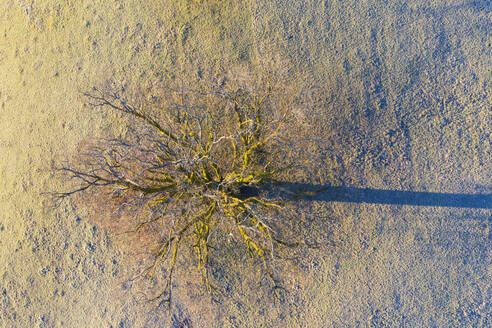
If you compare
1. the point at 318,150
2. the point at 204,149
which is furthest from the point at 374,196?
the point at 204,149

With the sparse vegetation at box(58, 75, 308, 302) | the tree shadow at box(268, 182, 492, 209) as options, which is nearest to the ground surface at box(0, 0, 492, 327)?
the tree shadow at box(268, 182, 492, 209)

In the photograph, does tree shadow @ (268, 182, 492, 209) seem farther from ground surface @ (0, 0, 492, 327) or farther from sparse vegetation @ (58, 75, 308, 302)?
sparse vegetation @ (58, 75, 308, 302)

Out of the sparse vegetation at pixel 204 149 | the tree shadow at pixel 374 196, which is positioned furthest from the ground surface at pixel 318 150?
the sparse vegetation at pixel 204 149

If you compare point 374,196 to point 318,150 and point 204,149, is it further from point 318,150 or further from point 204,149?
point 204,149

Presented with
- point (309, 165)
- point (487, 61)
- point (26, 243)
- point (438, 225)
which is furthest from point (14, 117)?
point (487, 61)
